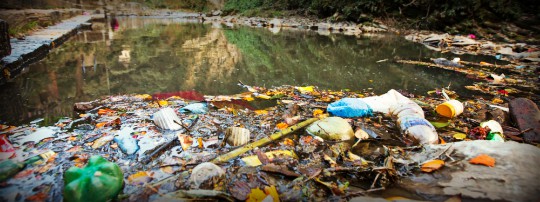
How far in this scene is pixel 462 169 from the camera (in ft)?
5.63

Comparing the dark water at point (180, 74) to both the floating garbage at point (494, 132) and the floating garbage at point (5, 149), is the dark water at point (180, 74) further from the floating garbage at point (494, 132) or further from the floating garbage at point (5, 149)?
the floating garbage at point (494, 132)

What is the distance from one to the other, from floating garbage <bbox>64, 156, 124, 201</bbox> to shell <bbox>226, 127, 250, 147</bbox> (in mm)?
792

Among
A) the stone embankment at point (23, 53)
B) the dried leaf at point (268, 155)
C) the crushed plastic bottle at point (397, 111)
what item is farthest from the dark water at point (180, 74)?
the dried leaf at point (268, 155)

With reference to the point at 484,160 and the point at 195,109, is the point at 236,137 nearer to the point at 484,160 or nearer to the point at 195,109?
the point at 195,109

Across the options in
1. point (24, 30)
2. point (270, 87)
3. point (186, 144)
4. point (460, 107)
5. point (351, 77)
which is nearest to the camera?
point (186, 144)

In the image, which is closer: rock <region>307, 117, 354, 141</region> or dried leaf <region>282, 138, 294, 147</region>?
dried leaf <region>282, 138, 294, 147</region>

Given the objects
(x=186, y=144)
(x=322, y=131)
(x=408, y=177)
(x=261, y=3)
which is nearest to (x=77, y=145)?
(x=186, y=144)

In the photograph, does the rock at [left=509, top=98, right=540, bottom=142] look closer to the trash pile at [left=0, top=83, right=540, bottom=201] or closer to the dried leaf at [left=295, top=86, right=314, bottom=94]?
the trash pile at [left=0, top=83, right=540, bottom=201]

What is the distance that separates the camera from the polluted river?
1544mm

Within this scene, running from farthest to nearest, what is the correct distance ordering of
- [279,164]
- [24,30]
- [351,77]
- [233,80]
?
1. [24,30]
2. [351,77]
3. [233,80]
4. [279,164]

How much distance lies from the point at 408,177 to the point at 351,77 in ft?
9.65

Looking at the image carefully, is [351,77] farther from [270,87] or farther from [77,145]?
[77,145]

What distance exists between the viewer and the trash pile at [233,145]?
5.03 ft

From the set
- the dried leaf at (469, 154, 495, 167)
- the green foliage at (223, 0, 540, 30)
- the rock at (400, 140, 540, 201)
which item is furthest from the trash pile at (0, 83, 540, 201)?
the green foliage at (223, 0, 540, 30)
